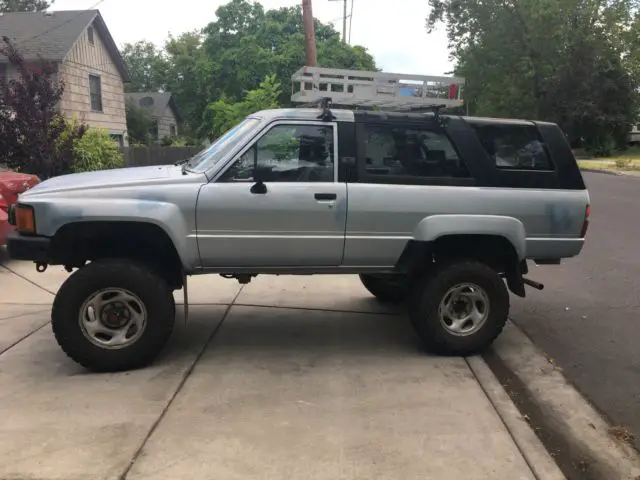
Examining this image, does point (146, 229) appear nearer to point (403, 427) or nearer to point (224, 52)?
point (403, 427)

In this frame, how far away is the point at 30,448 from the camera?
3.27 metres

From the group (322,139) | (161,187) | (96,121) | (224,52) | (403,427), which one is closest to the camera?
(403,427)

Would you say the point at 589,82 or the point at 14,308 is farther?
the point at 589,82

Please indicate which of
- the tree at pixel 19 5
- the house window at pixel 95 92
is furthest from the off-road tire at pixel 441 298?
the tree at pixel 19 5

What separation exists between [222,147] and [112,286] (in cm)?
136

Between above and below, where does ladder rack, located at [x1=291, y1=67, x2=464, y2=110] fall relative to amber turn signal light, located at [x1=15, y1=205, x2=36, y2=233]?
above

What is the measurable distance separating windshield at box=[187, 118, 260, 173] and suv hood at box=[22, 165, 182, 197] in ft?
0.52

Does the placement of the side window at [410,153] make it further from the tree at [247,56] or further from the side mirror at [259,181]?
the tree at [247,56]

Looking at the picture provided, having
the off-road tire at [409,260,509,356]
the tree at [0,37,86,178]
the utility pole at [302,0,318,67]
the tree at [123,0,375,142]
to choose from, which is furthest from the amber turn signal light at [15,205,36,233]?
the tree at [123,0,375,142]

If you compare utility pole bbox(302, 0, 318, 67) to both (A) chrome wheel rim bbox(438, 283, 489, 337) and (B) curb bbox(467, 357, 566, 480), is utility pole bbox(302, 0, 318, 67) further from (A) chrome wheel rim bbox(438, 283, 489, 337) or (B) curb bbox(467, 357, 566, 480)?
(B) curb bbox(467, 357, 566, 480)

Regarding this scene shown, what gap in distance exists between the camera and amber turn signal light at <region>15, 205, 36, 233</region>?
4133 millimetres

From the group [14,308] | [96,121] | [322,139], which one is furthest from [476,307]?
[96,121]

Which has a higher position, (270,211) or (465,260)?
(270,211)

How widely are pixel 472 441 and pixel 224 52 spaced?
37.2 meters
